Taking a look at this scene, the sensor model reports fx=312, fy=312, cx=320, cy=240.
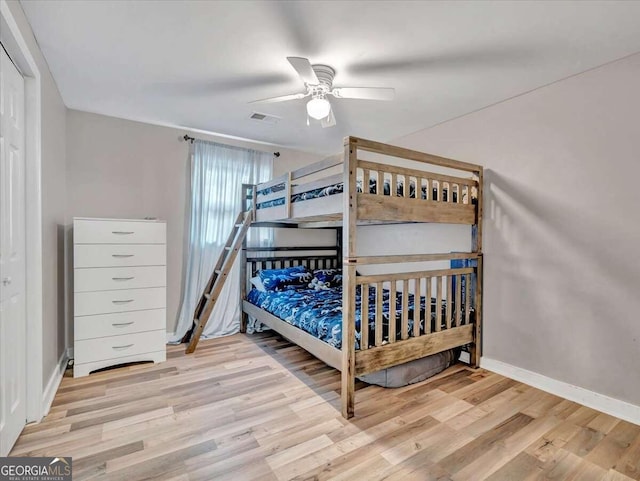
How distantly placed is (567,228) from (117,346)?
3785 mm

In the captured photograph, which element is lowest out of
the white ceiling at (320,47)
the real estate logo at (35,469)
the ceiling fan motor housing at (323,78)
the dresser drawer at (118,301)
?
the real estate logo at (35,469)

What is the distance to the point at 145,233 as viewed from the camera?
2.86m

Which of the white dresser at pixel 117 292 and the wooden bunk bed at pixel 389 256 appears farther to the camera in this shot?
the white dresser at pixel 117 292

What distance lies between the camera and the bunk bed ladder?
3.24 meters

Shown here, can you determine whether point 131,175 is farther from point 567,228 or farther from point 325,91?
point 567,228

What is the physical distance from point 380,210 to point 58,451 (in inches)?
91.6

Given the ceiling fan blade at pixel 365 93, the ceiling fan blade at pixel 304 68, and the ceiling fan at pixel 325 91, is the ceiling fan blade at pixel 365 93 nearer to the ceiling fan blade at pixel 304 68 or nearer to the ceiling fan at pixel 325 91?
the ceiling fan at pixel 325 91

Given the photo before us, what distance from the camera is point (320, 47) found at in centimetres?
198

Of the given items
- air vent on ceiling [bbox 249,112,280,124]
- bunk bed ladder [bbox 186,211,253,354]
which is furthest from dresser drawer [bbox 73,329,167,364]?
air vent on ceiling [bbox 249,112,280,124]

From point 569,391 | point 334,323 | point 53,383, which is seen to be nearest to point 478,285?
point 569,391

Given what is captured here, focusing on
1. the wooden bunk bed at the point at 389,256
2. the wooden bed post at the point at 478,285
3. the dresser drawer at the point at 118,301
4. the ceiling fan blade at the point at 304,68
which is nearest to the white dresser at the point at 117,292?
the dresser drawer at the point at 118,301

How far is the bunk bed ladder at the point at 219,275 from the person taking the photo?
3.24 m

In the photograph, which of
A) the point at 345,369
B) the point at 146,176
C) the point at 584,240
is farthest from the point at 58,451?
the point at 584,240

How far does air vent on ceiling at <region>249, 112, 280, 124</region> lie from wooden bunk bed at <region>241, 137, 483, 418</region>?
676 millimetres
